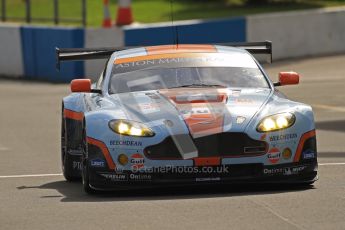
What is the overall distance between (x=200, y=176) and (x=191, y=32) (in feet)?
49.4

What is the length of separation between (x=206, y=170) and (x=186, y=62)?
67.2 inches

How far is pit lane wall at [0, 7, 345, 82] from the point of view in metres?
23.7

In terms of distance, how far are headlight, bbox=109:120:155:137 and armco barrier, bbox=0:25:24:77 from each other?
15.8m

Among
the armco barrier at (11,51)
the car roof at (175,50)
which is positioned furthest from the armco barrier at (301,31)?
the car roof at (175,50)

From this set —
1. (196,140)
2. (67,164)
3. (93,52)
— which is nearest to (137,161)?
(196,140)

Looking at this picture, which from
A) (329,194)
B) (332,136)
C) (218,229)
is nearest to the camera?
(218,229)

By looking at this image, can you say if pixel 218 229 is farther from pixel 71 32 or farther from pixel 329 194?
pixel 71 32

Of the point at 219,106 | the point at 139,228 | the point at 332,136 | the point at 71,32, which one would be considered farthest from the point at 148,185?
the point at 71,32

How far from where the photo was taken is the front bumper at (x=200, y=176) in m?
9.24

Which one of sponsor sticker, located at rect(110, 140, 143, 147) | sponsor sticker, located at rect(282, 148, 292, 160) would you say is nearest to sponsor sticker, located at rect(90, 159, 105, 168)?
sponsor sticker, located at rect(110, 140, 143, 147)

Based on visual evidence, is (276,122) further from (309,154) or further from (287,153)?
(309,154)

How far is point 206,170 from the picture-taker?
9.24 m

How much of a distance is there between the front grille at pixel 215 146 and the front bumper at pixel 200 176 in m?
0.12

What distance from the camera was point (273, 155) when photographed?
9.29m
